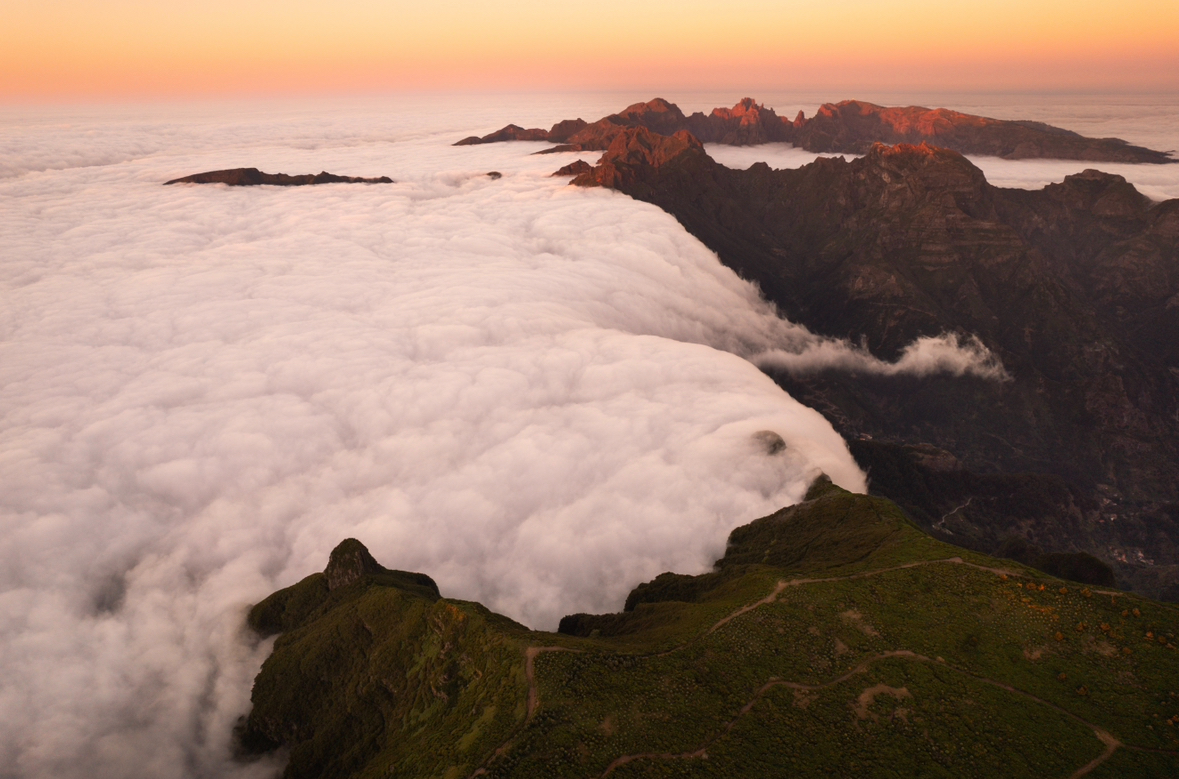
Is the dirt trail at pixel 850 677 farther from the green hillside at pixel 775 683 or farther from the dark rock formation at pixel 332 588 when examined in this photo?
the dark rock formation at pixel 332 588

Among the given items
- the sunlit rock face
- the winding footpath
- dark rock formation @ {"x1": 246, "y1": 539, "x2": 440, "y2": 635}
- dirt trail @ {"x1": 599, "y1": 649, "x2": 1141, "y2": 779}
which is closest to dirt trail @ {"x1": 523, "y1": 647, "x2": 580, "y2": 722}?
the winding footpath

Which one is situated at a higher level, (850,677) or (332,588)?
(850,677)

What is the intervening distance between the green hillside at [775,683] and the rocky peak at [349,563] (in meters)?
9.98

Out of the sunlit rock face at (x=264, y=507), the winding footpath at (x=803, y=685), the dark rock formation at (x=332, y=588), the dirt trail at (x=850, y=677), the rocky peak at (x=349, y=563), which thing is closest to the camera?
the dirt trail at (x=850, y=677)

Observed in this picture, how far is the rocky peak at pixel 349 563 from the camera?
323ft

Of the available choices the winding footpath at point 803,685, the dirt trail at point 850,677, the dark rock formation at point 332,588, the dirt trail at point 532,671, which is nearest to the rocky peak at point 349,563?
the dark rock formation at point 332,588

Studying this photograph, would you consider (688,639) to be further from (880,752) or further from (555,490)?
(555,490)

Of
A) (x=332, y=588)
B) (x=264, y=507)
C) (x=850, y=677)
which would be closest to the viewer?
(x=850, y=677)

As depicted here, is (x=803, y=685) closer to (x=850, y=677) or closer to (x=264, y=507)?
(x=850, y=677)

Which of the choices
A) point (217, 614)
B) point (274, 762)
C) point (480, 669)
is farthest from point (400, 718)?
point (217, 614)

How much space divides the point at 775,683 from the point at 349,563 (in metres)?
69.1

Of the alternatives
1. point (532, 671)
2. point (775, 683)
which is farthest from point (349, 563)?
point (775, 683)

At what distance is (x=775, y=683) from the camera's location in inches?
2478

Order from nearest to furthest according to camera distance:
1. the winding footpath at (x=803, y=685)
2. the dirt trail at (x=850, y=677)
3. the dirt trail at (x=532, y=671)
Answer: the dirt trail at (x=850, y=677) → the winding footpath at (x=803, y=685) → the dirt trail at (x=532, y=671)
